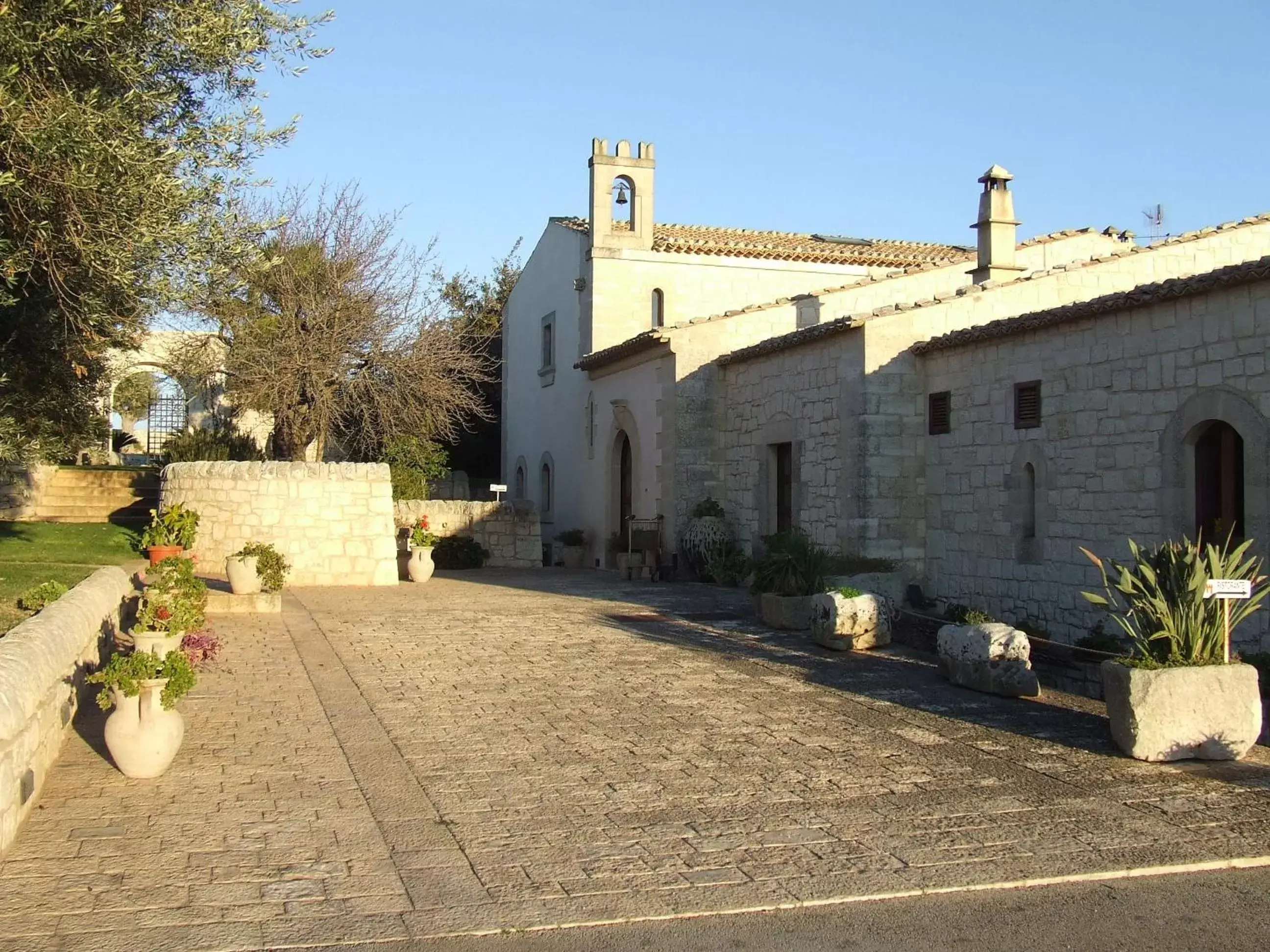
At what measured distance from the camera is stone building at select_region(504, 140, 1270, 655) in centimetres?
1104

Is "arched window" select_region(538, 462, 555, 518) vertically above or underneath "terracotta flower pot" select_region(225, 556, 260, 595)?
above

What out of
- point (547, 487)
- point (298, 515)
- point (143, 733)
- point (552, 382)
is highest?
point (552, 382)

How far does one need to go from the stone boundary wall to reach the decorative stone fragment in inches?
744

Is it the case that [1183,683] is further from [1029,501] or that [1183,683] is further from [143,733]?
[1029,501]

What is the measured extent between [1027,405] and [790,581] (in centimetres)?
320

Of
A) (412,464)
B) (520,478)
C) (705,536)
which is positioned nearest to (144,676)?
(705,536)

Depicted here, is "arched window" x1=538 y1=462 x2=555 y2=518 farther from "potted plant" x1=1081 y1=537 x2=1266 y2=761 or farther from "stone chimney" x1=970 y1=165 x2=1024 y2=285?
"potted plant" x1=1081 y1=537 x2=1266 y2=761

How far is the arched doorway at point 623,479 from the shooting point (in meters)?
23.4

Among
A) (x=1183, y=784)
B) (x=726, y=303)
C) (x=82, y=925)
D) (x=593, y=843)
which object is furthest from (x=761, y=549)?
(x=82, y=925)

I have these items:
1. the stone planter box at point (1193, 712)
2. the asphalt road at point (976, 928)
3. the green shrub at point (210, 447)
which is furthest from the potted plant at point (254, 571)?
the asphalt road at point (976, 928)

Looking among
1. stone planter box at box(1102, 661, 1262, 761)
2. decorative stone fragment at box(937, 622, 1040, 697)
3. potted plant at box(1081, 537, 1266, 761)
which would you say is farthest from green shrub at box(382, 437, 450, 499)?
stone planter box at box(1102, 661, 1262, 761)

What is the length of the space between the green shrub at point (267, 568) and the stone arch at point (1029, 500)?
8.62 metres

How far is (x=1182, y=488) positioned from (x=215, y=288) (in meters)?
8.62

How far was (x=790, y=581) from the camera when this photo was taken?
1319cm
